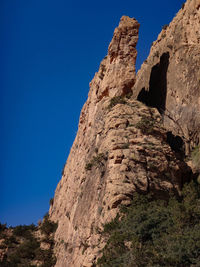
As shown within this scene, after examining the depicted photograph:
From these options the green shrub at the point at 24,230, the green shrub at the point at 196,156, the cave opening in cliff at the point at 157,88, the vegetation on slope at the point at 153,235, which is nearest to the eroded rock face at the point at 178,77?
the cave opening in cliff at the point at 157,88

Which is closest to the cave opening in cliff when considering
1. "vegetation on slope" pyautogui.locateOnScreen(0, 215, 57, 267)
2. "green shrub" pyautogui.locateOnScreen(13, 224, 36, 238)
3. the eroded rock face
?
the eroded rock face

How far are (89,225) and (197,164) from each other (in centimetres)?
780

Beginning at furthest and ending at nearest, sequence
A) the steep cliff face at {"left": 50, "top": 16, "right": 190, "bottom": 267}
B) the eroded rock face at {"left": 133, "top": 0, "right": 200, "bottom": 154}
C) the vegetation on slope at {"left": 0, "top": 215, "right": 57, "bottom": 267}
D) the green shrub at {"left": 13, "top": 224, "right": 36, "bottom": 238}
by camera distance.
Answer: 1. the green shrub at {"left": 13, "top": 224, "right": 36, "bottom": 238}
2. the vegetation on slope at {"left": 0, "top": 215, "right": 57, "bottom": 267}
3. the eroded rock face at {"left": 133, "top": 0, "right": 200, "bottom": 154}
4. the steep cliff face at {"left": 50, "top": 16, "right": 190, "bottom": 267}

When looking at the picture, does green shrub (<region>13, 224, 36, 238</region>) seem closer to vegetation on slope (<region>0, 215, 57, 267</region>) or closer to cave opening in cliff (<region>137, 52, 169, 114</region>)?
vegetation on slope (<region>0, 215, 57, 267</region>)

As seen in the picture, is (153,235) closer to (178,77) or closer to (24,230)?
(178,77)

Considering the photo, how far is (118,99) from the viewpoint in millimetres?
22219

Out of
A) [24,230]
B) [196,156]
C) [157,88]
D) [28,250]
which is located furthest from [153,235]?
[24,230]

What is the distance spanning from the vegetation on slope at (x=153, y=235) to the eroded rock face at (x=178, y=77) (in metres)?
7.02

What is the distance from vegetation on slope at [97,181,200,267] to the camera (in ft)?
31.5

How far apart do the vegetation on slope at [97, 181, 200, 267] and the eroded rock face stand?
7.02 m

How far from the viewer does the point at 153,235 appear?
457 inches

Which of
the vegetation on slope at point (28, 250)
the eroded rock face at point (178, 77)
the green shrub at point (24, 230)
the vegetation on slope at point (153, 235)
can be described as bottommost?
the vegetation on slope at point (153, 235)

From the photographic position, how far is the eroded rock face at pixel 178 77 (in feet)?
66.3

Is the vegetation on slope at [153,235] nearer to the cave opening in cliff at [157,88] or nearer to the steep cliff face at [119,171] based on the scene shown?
the steep cliff face at [119,171]
